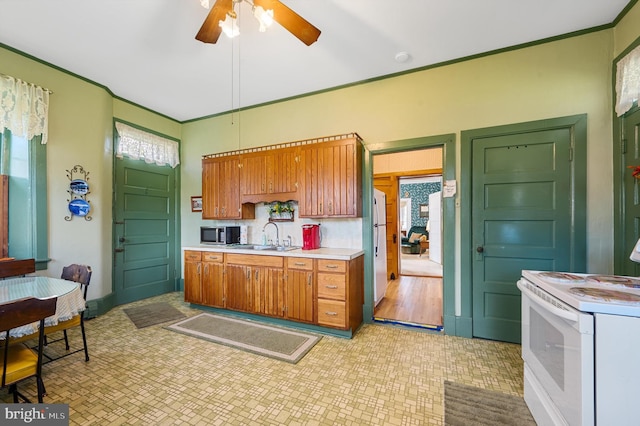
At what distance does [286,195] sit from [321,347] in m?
1.88

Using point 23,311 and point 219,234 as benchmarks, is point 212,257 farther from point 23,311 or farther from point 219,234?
point 23,311

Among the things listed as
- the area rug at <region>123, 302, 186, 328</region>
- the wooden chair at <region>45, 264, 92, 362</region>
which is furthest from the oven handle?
the area rug at <region>123, 302, 186, 328</region>

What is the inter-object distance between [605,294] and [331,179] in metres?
2.45

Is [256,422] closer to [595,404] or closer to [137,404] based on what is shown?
[137,404]

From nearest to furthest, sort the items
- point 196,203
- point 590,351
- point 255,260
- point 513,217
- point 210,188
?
point 590,351 < point 513,217 < point 255,260 < point 210,188 < point 196,203

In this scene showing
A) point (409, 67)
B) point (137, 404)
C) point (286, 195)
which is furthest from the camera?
point (286, 195)

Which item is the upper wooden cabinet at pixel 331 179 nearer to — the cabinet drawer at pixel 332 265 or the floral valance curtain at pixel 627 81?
the cabinet drawer at pixel 332 265

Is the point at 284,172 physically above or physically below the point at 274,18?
below

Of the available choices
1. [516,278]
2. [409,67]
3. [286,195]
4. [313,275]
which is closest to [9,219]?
[286,195]

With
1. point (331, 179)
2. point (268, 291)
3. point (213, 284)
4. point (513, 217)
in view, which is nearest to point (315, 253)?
point (268, 291)

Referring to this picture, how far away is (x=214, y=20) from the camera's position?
1.83 metres

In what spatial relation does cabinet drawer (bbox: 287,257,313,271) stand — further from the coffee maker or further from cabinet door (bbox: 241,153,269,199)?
cabinet door (bbox: 241,153,269,199)

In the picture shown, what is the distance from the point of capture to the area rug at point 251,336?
258 centimetres

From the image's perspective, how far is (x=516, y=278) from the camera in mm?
2701
